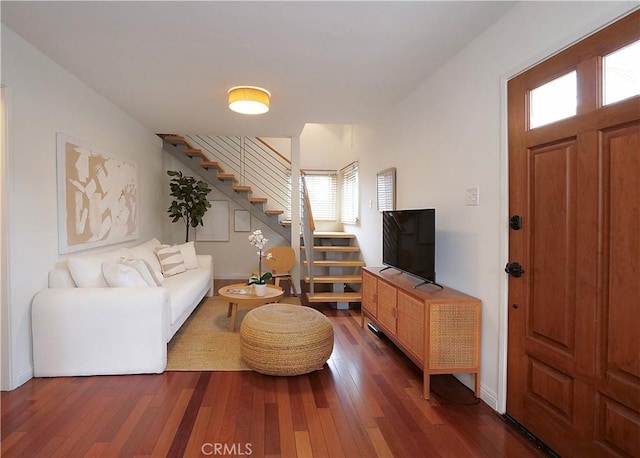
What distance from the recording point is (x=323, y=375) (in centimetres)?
267

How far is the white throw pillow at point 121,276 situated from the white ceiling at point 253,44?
1737 millimetres

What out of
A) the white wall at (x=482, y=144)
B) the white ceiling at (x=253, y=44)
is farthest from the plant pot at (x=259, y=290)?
the white ceiling at (x=253, y=44)

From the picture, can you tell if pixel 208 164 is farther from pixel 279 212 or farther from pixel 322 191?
pixel 322 191

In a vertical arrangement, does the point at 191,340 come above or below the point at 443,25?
below

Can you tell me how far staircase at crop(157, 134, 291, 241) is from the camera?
5.95 meters

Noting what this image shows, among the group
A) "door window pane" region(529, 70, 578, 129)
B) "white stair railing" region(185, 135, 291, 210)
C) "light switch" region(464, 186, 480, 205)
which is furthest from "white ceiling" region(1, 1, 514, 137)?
"white stair railing" region(185, 135, 291, 210)

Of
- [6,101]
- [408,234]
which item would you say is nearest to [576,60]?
[408,234]

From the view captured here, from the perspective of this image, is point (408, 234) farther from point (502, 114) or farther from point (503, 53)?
point (503, 53)

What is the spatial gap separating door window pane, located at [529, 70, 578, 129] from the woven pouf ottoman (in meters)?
2.02

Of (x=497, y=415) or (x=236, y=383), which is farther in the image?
(x=236, y=383)

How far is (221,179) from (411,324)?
4746 mm

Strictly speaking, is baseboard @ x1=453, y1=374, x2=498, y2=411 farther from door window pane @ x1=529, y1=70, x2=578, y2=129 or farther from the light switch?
door window pane @ x1=529, y1=70, x2=578, y2=129

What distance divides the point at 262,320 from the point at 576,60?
2.57m

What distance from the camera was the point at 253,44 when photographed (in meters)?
2.47
